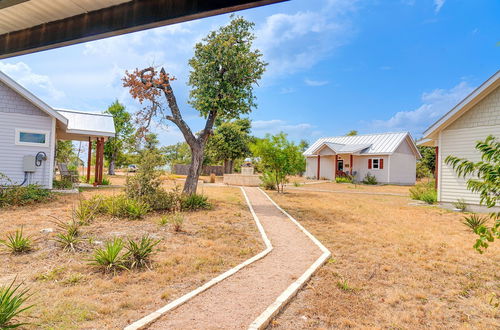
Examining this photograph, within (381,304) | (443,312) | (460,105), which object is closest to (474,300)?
(443,312)

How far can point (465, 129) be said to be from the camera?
478 inches

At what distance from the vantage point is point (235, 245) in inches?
247

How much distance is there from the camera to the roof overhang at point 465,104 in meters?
10.8

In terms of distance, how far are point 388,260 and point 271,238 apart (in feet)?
8.42

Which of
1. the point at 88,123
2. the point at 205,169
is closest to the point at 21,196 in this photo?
the point at 88,123

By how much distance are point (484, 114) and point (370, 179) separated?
17.4 metres

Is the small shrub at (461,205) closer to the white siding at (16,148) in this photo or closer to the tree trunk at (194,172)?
the tree trunk at (194,172)

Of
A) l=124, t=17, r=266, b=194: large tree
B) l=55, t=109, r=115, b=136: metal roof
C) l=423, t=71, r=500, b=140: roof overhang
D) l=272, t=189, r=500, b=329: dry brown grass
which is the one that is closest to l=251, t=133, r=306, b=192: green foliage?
l=124, t=17, r=266, b=194: large tree

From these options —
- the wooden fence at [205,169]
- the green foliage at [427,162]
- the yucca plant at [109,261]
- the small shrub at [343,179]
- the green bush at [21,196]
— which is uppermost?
the green foliage at [427,162]

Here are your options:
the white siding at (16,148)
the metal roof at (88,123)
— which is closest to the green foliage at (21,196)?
the white siding at (16,148)

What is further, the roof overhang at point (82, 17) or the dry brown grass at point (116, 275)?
the dry brown grass at point (116, 275)

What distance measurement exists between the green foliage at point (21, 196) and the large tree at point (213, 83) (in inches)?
186

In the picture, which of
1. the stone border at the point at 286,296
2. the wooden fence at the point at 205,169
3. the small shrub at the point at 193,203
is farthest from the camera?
the wooden fence at the point at 205,169

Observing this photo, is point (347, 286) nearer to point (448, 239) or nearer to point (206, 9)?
point (206, 9)
